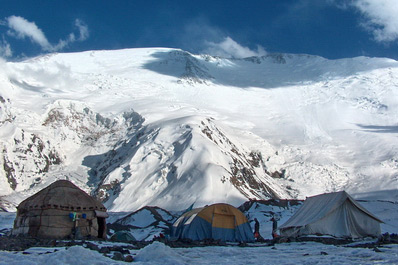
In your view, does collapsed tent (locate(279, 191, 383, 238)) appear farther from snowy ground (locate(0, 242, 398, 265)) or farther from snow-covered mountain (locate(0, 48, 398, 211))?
snow-covered mountain (locate(0, 48, 398, 211))

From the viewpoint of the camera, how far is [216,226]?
2703 centimetres

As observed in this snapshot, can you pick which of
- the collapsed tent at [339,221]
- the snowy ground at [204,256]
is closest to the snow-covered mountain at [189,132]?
the collapsed tent at [339,221]

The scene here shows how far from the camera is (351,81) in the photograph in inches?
5399

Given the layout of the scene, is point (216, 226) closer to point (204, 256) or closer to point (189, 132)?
point (204, 256)

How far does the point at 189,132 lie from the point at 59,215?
52484 mm

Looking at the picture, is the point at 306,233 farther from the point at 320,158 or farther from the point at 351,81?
the point at 351,81

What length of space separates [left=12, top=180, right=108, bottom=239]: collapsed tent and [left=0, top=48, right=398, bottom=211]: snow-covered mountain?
32183 millimetres

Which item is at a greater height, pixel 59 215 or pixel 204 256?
pixel 59 215

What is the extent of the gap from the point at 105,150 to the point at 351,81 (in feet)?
263

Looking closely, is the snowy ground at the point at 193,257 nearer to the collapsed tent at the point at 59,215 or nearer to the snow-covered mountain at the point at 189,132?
the collapsed tent at the point at 59,215

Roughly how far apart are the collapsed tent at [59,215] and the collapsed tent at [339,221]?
36.3 feet

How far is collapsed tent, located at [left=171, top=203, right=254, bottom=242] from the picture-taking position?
26.8 meters

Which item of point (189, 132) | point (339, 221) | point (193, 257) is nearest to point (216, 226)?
point (339, 221)

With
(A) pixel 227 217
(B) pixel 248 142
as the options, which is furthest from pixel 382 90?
(A) pixel 227 217
